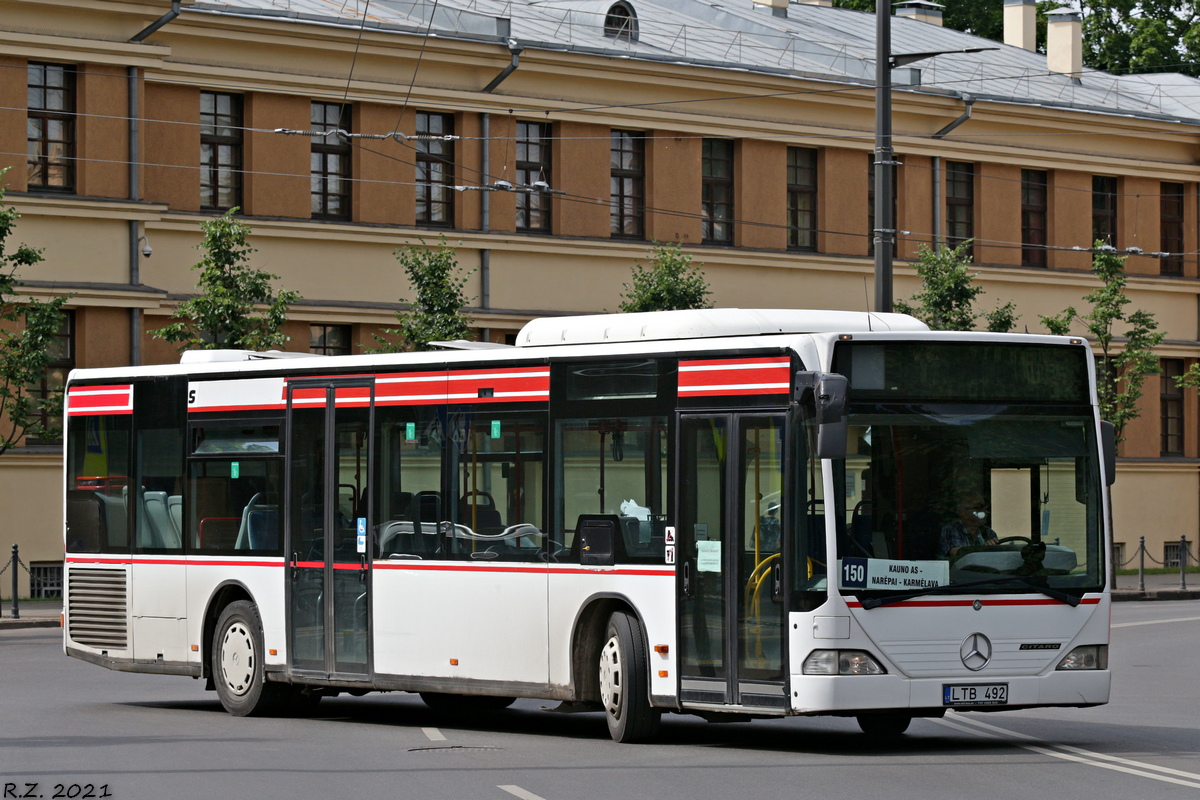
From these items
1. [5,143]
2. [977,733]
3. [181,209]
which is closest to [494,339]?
[181,209]

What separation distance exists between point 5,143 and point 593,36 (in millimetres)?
13634

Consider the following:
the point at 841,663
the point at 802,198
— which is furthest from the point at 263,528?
the point at 802,198

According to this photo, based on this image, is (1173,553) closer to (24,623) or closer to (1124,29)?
(1124,29)

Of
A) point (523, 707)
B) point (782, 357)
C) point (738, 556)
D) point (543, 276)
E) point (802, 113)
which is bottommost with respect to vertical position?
point (523, 707)

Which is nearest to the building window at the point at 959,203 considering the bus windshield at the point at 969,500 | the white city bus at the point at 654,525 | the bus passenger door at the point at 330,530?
the white city bus at the point at 654,525

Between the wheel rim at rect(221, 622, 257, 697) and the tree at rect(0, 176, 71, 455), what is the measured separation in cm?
1520

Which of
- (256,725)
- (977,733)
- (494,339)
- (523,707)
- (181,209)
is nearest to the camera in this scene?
(977,733)

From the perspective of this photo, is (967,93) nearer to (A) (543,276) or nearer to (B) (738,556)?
(A) (543,276)

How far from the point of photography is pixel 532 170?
41188 millimetres

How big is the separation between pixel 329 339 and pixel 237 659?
21792mm

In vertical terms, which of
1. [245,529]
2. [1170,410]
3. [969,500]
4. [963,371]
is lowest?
[245,529]

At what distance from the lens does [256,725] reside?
16.2m

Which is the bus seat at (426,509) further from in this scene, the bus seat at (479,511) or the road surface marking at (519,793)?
the road surface marking at (519,793)

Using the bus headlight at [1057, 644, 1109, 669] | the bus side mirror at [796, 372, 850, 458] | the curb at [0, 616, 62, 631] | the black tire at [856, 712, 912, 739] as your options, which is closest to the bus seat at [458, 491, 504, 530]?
the black tire at [856, 712, 912, 739]
